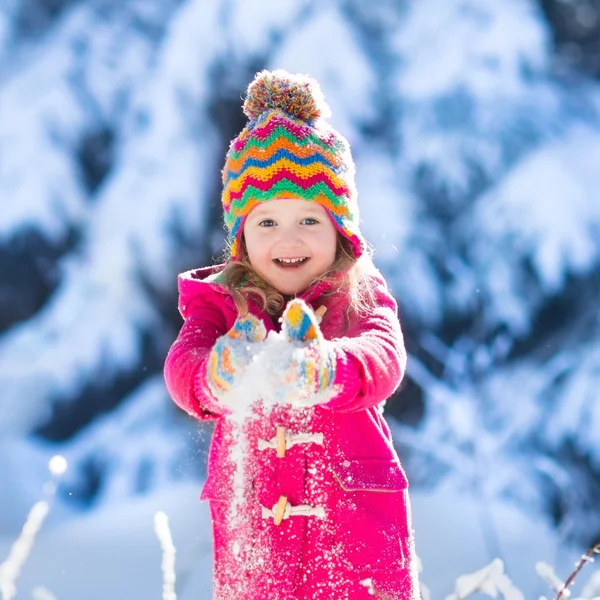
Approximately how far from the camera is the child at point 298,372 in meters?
1.00

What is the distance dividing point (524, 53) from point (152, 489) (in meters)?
1.60

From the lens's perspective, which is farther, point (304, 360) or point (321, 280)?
point (321, 280)

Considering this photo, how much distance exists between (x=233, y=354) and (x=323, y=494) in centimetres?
29

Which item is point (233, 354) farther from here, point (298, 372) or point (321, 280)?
point (321, 280)

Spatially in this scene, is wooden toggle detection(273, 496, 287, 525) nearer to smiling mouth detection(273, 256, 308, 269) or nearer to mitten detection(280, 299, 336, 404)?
mitten detection(280, 299, 336, 404)

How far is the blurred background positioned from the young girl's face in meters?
1.03

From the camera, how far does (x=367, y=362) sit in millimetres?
1062

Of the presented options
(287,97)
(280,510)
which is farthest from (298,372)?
(287,97)

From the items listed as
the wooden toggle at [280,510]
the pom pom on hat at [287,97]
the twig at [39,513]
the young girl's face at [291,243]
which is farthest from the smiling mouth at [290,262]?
the twig at [39,513]

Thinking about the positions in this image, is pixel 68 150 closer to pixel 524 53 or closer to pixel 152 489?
pixel 152 489

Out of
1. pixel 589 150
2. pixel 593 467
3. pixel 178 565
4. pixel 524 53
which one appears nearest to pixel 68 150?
pixel 178 565

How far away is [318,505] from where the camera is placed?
1.13m

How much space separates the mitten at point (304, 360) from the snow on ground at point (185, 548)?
126 cm

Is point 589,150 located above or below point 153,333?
above
